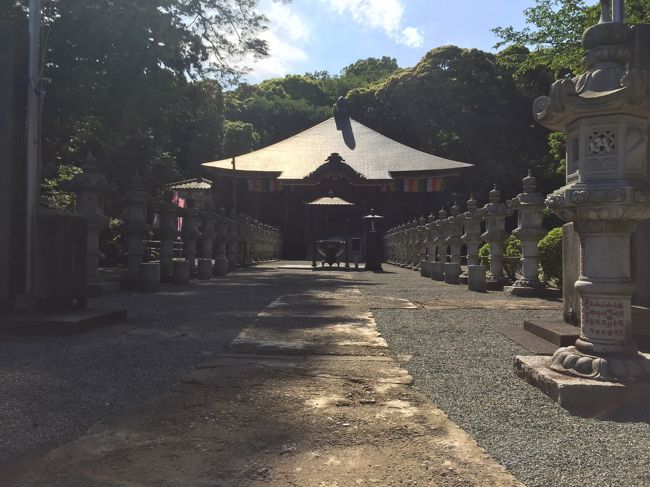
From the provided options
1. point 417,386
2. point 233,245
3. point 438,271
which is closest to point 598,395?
point 417,386

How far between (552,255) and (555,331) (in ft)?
16.9

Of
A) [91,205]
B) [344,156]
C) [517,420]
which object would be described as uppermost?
[344,156]

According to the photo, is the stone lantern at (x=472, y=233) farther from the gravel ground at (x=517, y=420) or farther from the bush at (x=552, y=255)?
the gravel ground at (x=517, y=420)

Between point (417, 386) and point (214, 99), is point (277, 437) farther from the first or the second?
point (214, 99)

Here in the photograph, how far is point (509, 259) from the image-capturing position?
35.3ft

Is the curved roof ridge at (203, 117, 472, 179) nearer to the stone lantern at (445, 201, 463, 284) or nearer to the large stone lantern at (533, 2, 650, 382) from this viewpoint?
the stone lantern at (445, 201, 463, 284)

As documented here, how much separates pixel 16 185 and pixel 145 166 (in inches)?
642

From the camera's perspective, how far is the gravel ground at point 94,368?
7.58ft

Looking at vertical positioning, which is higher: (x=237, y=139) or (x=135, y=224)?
(x=237, y=139)

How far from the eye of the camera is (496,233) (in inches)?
361

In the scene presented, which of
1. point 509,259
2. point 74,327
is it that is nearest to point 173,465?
point 74,327

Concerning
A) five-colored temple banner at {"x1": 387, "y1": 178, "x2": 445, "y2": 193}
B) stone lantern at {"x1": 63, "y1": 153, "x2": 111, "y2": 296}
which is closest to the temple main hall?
five-colored temple banner at {"x1": 387, "y1": 178, "x2": 445, "y2": 193}

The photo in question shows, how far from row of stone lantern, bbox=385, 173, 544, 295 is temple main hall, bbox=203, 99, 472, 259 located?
36.0ft

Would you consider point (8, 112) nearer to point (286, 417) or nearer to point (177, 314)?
point (177, 314)
